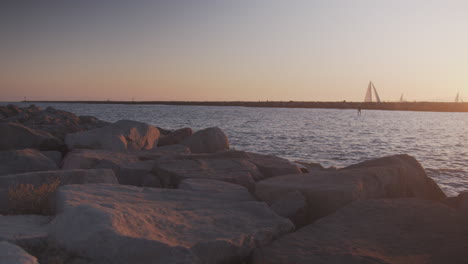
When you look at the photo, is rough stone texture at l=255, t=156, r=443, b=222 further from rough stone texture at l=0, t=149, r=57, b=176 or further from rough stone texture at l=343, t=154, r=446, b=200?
rough stone texture at l=0, t=149, r=57, b=176

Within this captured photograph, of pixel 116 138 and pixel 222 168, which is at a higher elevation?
pixel 116 138

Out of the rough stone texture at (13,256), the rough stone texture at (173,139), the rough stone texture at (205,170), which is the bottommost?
the rough stone texture at (173,139)

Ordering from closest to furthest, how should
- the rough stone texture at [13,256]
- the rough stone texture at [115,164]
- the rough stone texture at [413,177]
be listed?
the rough stone texture at [13,256], the rough stone texture at [115,164], the rough stone texture at [413,177]

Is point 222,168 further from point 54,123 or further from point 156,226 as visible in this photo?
point 54,123

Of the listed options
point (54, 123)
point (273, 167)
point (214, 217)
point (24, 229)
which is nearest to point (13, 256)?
point (24, 229)

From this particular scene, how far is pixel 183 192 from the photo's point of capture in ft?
17.2

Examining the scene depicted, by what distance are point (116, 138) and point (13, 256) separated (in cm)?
714

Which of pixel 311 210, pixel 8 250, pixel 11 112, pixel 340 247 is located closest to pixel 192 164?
pixel 311 210

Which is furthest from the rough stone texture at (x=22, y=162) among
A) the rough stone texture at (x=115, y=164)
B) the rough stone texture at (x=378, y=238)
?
the rough stone texture at (x=378, y=238)

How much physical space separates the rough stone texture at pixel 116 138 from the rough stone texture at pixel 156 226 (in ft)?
15.9

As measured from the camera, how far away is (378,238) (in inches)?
152

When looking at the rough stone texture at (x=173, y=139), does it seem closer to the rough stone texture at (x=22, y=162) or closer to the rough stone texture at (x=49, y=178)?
the rough stone texture at (x=22, y=162)

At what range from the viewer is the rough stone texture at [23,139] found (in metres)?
9.05

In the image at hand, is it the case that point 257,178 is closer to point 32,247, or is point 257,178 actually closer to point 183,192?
point 183,192
